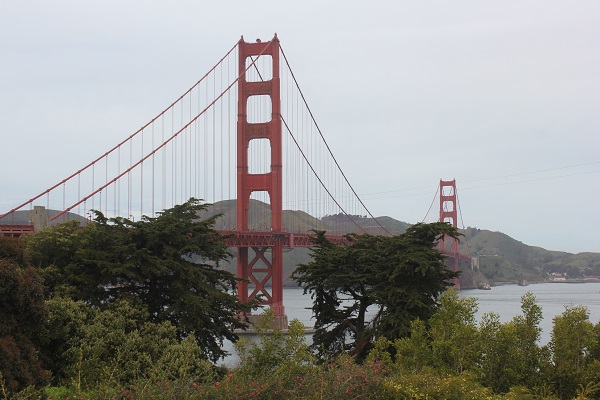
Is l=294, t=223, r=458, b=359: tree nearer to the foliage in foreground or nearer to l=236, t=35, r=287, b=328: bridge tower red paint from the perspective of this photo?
the foliage in foreground

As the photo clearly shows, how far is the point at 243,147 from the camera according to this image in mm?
43156

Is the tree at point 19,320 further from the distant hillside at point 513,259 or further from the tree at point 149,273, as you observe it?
the distant hillside at point 513,259

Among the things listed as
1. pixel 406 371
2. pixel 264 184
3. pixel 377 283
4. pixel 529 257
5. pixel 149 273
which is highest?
pixel 264 184

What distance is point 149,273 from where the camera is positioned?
63.9 feet

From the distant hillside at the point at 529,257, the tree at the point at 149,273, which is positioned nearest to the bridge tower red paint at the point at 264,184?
the tree at the point at 149,273

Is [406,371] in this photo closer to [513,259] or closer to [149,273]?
→ [149,273]

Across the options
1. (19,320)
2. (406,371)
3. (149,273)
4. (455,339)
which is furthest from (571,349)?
(149,273)

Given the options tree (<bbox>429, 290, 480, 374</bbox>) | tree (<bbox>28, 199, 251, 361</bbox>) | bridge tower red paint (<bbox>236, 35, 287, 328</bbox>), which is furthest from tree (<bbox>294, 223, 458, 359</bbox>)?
bridge tower red paint (<bbox>236, 35, 287, 328</bbox>)

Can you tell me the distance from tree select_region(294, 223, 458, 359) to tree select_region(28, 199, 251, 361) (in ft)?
10.8

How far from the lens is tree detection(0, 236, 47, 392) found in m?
11.5

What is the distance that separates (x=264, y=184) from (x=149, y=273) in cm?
2378

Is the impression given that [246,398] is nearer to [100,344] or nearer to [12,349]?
[12,349]

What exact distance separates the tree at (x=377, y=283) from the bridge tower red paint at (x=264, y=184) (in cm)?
1580

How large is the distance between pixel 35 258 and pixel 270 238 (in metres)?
22.4
